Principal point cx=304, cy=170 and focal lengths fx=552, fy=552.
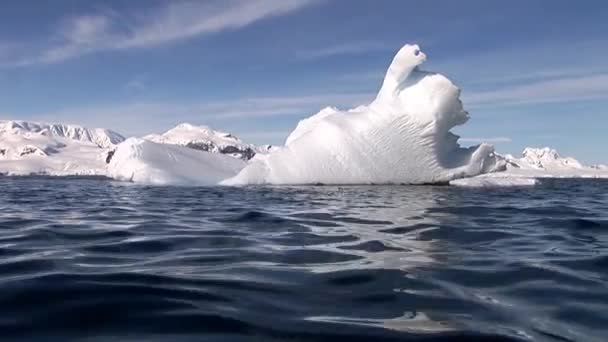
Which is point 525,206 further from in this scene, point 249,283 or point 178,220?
point 249,283

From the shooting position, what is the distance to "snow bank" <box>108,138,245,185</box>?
68.2 ft

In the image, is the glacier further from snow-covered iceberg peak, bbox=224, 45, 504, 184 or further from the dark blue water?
the dark blue water

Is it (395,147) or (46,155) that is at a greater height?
(46,155)

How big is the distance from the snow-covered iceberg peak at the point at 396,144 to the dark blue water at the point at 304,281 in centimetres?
986

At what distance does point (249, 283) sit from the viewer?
364cm

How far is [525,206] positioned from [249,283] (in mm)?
8077

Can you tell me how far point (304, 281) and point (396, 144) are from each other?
1384 centimetres

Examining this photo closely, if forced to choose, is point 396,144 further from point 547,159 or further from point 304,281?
point 547,159

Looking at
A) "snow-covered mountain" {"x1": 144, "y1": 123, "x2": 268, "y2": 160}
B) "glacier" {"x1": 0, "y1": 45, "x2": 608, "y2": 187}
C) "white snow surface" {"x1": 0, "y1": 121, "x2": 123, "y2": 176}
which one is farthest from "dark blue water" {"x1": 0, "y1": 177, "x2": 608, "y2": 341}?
"snow-covered mountain" {"x1": 144, "y1": 123, "x2": 268, "y2": 160}

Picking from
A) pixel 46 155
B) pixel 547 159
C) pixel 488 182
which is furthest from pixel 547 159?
pixel 488 182

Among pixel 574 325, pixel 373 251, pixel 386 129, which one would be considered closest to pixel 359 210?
pixel 373 251

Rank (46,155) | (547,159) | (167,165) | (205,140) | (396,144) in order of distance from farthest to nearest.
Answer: (547,159) < (205,140) < (46,155) < (167,165) < (396,144)

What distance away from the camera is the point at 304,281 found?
3727 millimetres

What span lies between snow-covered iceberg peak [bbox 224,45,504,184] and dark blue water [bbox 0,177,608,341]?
986cm
